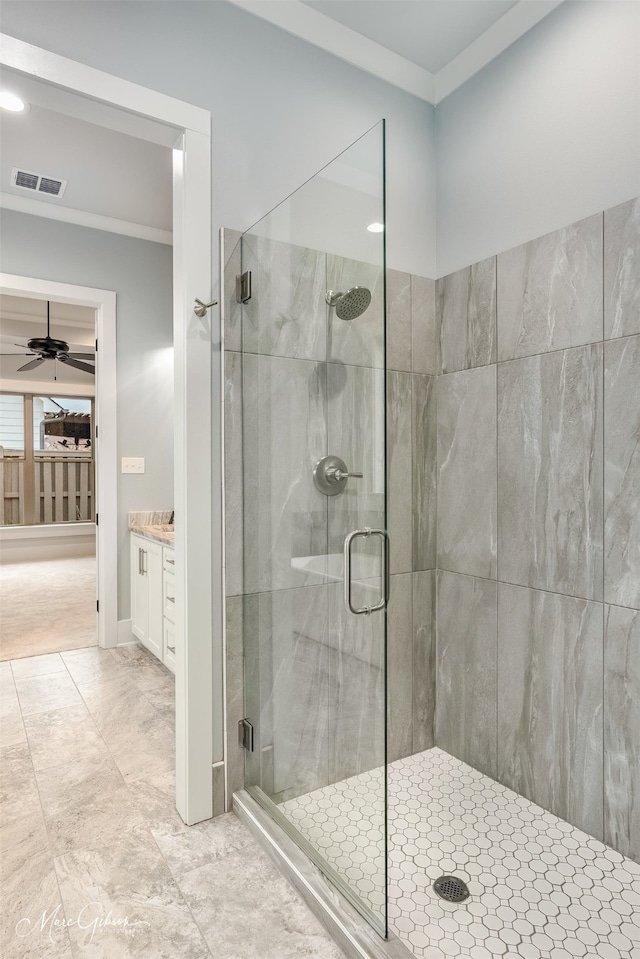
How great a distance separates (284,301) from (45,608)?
427 centimetres

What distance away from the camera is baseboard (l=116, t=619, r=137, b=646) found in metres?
3.79

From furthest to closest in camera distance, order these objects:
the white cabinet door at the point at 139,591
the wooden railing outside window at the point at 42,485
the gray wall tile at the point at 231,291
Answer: the wooden railing outside window at the point at 42,485
the white cabinet door at the point at 139,591
the gray wall tile at the point at 231,291

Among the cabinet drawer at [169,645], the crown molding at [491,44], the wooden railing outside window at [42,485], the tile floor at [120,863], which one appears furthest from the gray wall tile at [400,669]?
the wooden railing outside window at [42,485]

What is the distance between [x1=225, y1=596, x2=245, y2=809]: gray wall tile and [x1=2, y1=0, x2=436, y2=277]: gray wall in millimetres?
1321

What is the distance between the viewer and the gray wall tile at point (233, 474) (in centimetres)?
192

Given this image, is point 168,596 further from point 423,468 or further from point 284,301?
point 284,301

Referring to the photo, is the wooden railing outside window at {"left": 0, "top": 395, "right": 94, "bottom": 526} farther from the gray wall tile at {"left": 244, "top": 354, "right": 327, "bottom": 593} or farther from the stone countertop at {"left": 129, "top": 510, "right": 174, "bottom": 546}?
the gray wall tile at {"left": 244, "top": 354, "right": 327, "bottom": 593}

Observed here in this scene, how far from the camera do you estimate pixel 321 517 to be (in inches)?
60.0

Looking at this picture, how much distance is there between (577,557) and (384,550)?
88 centimetres

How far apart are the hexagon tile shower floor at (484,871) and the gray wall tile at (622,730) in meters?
0.09

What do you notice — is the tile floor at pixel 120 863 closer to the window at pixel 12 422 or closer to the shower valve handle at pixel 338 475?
the shower valve handle at pixel 338 475

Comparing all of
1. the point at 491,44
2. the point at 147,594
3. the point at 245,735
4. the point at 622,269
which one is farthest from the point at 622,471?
the point at 147,594

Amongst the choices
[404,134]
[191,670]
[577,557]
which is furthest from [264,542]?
[404,134]

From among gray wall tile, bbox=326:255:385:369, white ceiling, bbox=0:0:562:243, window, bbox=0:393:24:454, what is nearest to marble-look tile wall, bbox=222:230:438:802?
gray wall tile, bbox=326:255:385:369
